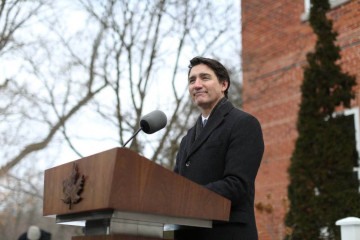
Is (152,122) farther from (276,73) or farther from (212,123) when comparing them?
(276,73)

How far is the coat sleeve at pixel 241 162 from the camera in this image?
8.75 feet

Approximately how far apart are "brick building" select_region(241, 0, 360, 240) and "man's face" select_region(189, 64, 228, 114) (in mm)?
8130

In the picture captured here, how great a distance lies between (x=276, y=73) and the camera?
12273 mm

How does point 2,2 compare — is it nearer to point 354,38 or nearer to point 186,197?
point 354,38

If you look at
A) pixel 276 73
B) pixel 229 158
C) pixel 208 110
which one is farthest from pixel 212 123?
pixel 276 73

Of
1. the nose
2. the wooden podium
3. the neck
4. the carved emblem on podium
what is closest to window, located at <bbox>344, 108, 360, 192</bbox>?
the neck

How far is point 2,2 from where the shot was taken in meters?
9.76

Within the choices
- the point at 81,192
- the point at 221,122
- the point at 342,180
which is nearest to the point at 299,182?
the point at 342,180

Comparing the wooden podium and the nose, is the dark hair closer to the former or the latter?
the nose

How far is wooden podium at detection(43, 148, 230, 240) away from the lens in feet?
7.34

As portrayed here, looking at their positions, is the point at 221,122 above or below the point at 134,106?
below

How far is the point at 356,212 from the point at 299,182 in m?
0.96

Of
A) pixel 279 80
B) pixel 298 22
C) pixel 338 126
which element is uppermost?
pixel 298 22

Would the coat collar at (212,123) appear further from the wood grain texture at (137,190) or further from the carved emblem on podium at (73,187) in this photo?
the carved emblem on podium at (73,187)
